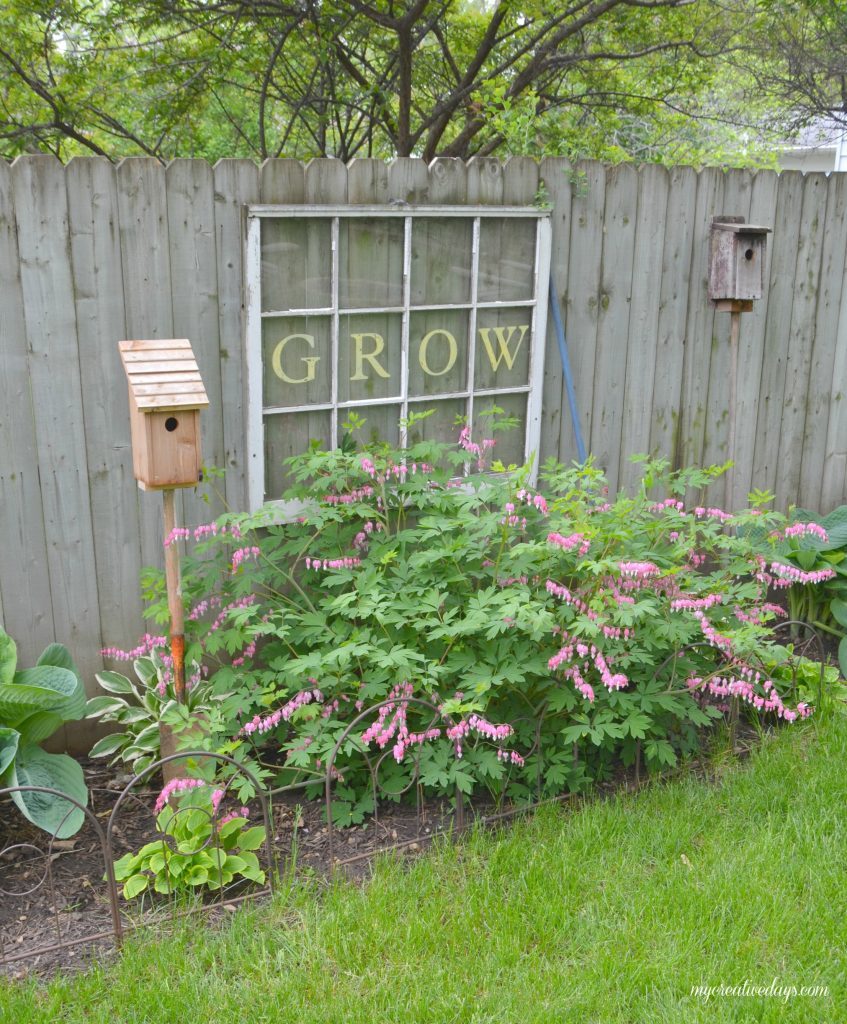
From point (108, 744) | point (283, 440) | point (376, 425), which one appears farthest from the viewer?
point (376, 425)

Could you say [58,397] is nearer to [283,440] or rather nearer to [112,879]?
[283,440]

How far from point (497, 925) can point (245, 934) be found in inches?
27.9

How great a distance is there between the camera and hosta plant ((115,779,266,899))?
3076 mm

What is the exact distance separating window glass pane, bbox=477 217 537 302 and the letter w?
0.13m

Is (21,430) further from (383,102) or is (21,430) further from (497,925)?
(383,102)

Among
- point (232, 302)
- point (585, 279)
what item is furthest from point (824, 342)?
point (232, 302)

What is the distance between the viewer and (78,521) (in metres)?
3.82

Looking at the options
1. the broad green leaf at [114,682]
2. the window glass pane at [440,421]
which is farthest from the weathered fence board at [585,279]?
the broad green leaf at [114,682]

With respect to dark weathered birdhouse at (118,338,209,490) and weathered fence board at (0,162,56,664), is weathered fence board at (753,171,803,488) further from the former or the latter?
weathered fence board at (0,162,56,664)

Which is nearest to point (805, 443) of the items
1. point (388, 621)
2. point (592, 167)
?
point (592, 167)

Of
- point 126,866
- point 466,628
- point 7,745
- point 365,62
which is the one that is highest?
point 365,62

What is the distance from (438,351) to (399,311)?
27 centimetres

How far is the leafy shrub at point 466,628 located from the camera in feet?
11.0

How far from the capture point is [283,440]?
417cm
